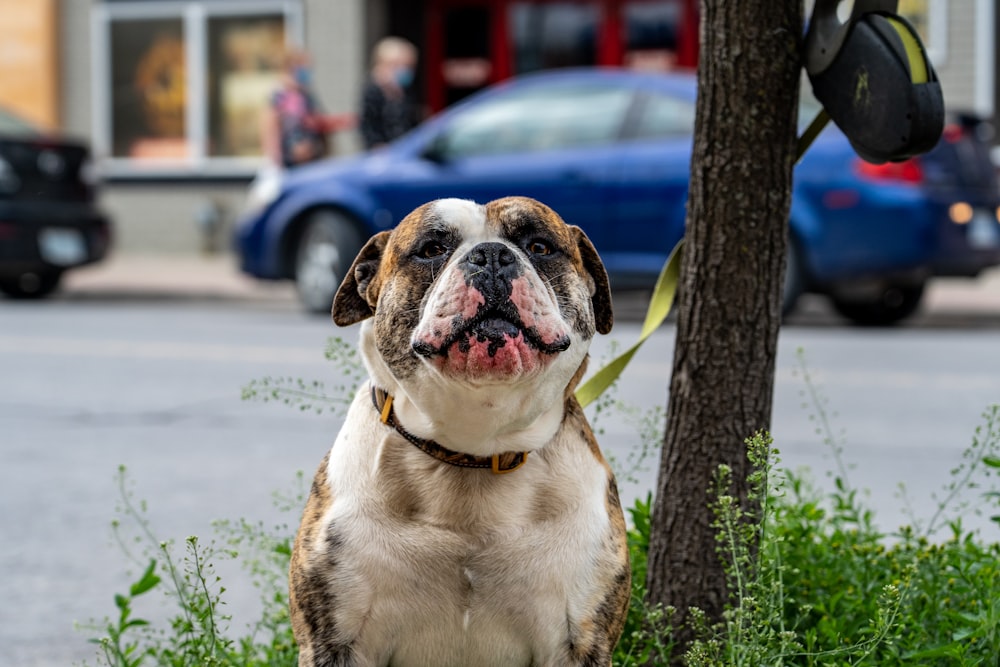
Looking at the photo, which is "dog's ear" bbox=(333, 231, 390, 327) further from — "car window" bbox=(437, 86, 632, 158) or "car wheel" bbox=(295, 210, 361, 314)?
"car wheel" bbox=(295, 210, 361, 314)

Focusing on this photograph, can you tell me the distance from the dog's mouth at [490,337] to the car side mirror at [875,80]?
0.88 m

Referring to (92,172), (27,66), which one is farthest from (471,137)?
(27,66)

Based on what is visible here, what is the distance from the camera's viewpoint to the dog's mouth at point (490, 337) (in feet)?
6.87

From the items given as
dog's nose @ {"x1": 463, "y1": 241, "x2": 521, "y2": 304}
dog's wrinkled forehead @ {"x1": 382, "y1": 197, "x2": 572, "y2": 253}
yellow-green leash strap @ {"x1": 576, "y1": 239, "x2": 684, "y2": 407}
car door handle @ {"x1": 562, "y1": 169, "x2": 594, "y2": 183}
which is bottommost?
yellow-green leash strap @ {"x1": 576, "y1": 239, "x2": 684, "y2": 407}

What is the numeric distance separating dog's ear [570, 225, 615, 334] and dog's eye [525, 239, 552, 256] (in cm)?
12

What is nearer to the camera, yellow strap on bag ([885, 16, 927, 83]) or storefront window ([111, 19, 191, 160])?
yellow strap on bag ([885, 16, 927, 83])

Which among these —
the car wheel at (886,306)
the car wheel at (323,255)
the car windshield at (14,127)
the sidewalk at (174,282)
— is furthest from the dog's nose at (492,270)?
the car windshield at (14,127)

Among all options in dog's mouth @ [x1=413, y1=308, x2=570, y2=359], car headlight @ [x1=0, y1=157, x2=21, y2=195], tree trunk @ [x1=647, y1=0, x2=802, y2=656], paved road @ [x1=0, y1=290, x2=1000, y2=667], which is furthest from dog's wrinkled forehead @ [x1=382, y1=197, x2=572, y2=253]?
car headlight @ [x1=0, y1=157, x2=21, y2=195]

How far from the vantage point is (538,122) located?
10.3m

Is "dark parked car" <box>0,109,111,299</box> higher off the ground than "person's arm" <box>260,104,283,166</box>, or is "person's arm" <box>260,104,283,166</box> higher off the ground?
"person's arm" <box>260,104,283,166</box>

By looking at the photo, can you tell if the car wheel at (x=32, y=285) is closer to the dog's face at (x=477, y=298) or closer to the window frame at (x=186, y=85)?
the window frame at (x=186, y=85)

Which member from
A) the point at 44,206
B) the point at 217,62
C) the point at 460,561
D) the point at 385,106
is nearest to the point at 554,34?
the point at 217,62

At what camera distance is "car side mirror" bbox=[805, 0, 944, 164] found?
256 centimetres

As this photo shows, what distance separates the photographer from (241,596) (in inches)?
166
